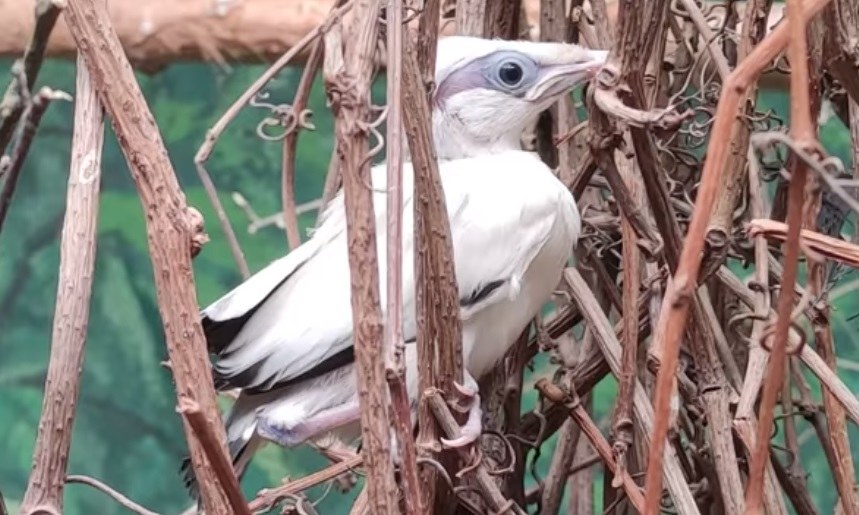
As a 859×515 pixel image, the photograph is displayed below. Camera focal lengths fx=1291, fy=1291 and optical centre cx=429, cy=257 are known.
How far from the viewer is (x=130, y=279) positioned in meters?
1.32

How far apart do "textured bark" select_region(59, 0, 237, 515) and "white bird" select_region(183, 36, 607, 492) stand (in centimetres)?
28

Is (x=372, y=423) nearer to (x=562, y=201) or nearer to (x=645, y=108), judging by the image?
(x=645, y=108)

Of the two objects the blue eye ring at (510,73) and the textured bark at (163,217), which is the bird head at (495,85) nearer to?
the blue eye ring at (510,73)

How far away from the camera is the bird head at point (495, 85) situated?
712 mm

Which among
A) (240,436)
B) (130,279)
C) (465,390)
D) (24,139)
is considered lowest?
(130,279)

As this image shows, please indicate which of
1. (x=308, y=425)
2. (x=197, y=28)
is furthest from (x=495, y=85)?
(x=197, y=28)

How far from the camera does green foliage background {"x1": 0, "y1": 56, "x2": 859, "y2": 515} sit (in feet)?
4.29

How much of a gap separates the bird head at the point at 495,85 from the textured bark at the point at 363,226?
35cm

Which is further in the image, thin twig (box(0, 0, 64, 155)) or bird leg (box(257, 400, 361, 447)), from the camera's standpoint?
bird leg (box(257, 400, 361, 447))

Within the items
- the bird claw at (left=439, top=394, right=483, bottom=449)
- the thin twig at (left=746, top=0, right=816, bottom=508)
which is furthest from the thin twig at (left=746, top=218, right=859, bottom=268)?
the bird claw at (left=439, top=394, right=483, bottom=449)

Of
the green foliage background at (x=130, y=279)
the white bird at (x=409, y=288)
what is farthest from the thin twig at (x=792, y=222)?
the green foliage background at (x=130, y=279)

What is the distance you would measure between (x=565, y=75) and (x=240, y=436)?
0.87 feet

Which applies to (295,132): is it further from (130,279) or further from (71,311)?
(130,279)

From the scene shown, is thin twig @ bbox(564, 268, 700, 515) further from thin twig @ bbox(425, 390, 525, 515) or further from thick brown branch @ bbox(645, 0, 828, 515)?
thick brown branch @ bbox(645, 0, 828, 515)
